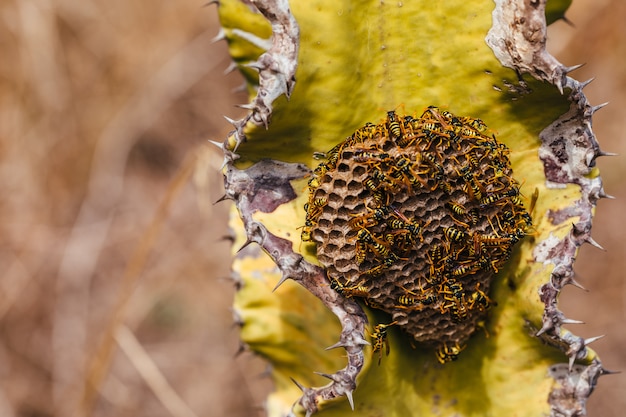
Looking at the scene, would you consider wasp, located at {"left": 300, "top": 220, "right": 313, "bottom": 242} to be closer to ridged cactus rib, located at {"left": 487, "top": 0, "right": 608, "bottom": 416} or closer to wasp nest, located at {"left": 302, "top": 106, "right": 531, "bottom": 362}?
wasp nest, located at {"left": 302, "top": 106, "right": 531, "bottom": 362}

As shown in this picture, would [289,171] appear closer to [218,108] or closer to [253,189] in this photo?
[253,189]

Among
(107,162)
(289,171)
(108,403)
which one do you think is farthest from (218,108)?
(289,171)

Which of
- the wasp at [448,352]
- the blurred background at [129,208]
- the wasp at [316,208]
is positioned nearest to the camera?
the wasp at [316,208]

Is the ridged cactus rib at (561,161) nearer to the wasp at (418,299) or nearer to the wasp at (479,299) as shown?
the wasp at (479,299)

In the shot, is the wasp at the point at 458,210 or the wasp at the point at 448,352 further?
the wasp at the point at 448,352

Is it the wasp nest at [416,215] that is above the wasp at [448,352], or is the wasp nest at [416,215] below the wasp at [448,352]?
above

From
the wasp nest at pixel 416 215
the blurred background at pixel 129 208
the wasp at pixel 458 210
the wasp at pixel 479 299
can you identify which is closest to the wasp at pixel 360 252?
the wasp nest at pixel 416 215

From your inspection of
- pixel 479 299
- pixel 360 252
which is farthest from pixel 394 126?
pixel 479 299
